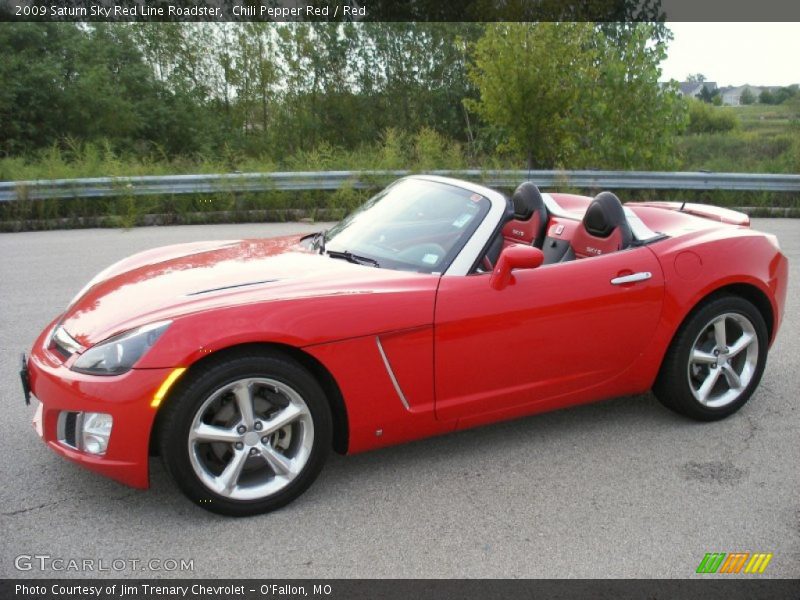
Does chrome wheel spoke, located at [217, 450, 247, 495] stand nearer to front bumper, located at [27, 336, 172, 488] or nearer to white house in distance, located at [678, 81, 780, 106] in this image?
front bumper, located at [27, 336, 172, 488]

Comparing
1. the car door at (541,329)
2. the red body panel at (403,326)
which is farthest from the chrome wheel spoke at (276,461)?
the car door at (541,329)

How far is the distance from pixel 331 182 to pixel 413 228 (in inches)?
292

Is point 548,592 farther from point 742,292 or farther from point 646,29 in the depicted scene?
point 646,29

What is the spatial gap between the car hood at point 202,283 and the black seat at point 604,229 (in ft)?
4.08

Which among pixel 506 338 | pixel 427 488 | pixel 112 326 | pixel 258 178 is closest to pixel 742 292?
pixel 506 338

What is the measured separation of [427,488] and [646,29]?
1135 centimetres

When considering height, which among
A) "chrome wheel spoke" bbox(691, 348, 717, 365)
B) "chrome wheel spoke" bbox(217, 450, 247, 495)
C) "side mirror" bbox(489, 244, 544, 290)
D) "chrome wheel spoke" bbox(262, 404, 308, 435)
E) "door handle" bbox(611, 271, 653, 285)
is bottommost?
"chrome wheel spoke" bbox(217, 450, 247, 495)

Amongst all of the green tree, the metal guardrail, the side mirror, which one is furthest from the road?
the green tree

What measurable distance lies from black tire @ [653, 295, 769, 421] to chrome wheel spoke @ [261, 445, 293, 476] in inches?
85.6

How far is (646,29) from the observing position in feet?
42.2

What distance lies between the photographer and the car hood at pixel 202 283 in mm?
3389

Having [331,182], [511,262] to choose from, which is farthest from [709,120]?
[511,262]

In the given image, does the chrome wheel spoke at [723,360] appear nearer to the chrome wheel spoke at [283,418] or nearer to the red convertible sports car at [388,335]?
the red convertible sports car at [388,335]

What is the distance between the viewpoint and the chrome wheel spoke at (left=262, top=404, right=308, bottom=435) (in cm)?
332
